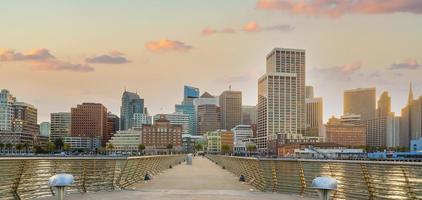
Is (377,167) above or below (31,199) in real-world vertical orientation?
above

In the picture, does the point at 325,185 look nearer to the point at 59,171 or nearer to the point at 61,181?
the point at 61,181

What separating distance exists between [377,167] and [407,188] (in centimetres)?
125

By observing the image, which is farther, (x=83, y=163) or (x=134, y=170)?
(x=134, y=170)

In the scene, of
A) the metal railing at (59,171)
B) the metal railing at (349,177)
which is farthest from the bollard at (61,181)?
the metal railing at (349,177)

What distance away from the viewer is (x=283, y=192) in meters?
18.5

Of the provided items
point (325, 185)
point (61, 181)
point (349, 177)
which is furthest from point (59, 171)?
point (325, 185)

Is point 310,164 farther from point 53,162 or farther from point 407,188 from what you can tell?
point 53,162

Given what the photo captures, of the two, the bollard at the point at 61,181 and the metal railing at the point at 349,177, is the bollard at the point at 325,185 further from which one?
the bollard at the point at 61,181

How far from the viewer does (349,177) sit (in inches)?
565

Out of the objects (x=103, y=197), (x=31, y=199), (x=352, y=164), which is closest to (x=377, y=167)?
(x=352, y=164)

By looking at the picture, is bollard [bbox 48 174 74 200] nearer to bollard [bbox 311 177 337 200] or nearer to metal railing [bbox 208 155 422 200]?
bollard [bbox 311 177 337 200]

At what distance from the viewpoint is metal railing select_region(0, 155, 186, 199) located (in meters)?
13.7

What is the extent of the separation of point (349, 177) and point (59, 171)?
793cm

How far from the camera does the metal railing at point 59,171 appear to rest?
13670mm
